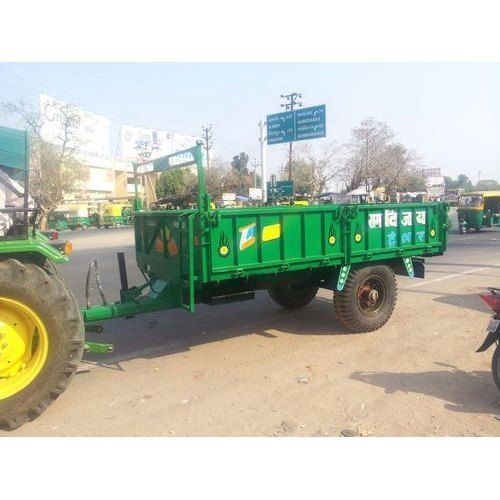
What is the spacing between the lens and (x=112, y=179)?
6481cm

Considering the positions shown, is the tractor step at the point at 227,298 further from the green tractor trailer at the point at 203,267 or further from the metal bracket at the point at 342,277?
the metal bracket at the point at 342,277

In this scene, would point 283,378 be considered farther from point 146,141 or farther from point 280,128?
point 146,141

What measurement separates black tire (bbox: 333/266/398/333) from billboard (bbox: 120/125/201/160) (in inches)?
2799

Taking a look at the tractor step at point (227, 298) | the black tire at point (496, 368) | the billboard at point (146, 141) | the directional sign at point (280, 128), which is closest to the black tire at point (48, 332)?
the tractor step at point (227, 298)

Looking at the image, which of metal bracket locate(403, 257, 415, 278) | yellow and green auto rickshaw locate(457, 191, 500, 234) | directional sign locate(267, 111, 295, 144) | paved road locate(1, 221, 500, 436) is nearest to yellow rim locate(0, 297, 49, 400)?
paved road locate(1, 221, 500, 436)

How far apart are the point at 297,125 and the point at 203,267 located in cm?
2207

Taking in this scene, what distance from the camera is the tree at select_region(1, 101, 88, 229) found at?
34.9 m

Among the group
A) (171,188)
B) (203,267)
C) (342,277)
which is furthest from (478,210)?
(203,267)

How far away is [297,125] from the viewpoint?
83.1 feet

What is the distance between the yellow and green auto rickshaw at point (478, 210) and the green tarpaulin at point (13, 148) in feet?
76.9

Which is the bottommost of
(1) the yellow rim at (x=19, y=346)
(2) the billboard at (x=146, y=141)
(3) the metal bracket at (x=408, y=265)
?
(1) the yellow rim at (x=19, y=346)

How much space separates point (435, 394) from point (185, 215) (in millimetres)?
2994

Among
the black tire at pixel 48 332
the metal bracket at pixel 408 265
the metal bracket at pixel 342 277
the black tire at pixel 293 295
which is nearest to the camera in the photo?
the black tire at pixel 48 332

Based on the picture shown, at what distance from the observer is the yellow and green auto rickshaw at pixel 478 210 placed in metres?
23.2
